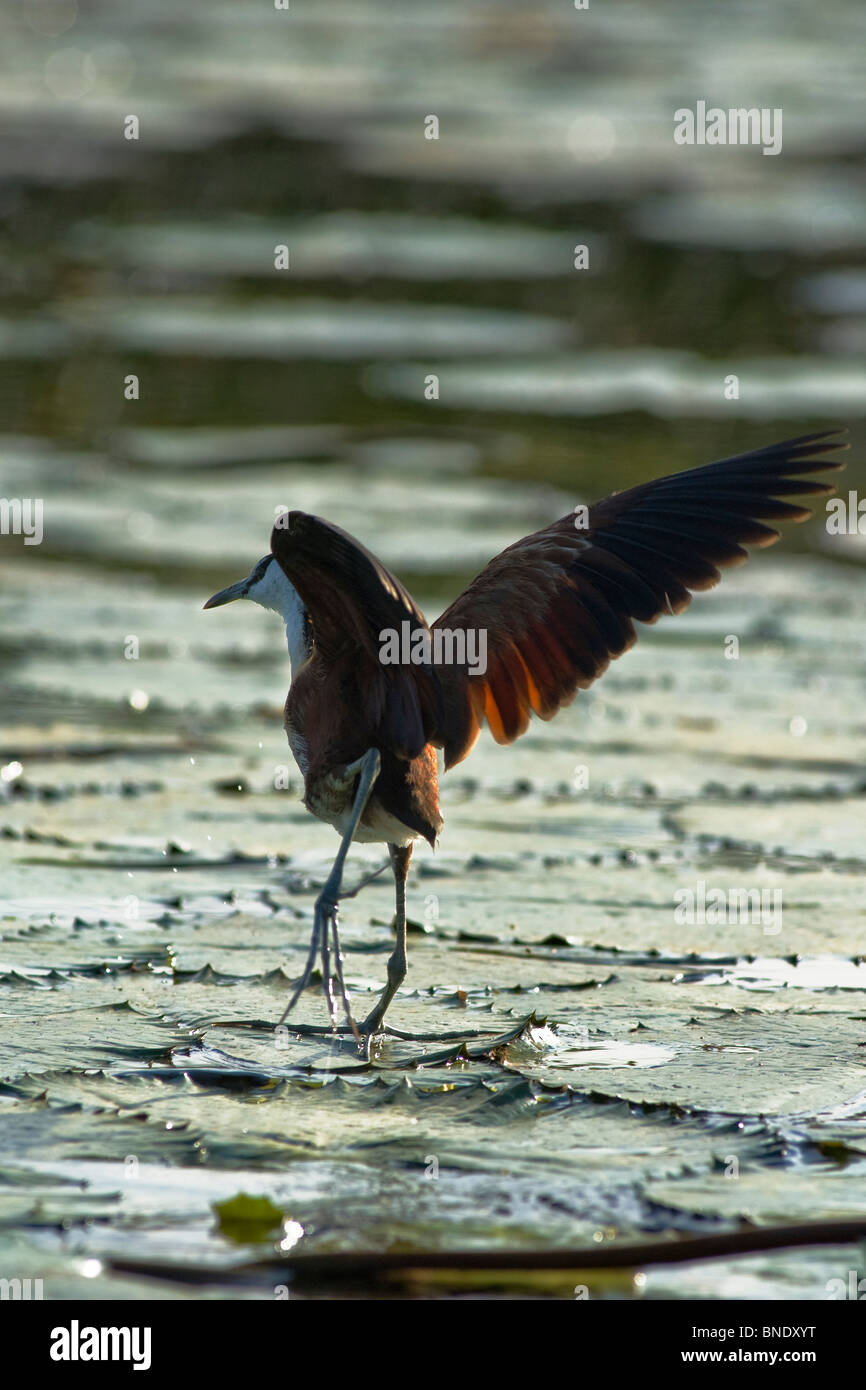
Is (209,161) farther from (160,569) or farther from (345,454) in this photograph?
(160,569)

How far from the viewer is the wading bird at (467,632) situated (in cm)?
527

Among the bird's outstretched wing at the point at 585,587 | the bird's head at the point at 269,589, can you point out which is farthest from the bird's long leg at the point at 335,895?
the bird's head at the point at 269,589

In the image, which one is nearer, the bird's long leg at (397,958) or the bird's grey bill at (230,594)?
the bird's long leg at (397,958)

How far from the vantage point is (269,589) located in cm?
627

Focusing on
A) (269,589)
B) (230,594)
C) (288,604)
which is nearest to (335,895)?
Answer: (288,604)

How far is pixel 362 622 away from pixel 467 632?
0.93 metres

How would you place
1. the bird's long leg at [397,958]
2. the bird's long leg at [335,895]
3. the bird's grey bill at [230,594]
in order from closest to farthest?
the bird's long leg at [335,895], the bird's long leg at [397,958], the bird's grey bill at [230,594]

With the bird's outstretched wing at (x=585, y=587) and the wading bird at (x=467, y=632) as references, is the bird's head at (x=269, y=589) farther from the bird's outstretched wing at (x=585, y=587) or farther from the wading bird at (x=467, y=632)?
the bird's outstretched wing at (x=585, y=587)

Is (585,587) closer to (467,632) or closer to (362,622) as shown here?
(467,632)

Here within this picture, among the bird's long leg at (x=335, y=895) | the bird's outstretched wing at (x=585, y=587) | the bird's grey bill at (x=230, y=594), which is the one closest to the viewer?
the bird's long leg at (x=335, y=895)

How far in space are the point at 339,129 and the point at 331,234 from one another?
3.81 meters

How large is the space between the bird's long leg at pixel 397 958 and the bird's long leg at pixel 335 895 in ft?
0.38

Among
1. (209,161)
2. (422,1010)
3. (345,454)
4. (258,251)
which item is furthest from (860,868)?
(209,161)

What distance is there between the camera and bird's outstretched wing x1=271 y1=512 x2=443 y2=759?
190 inches
